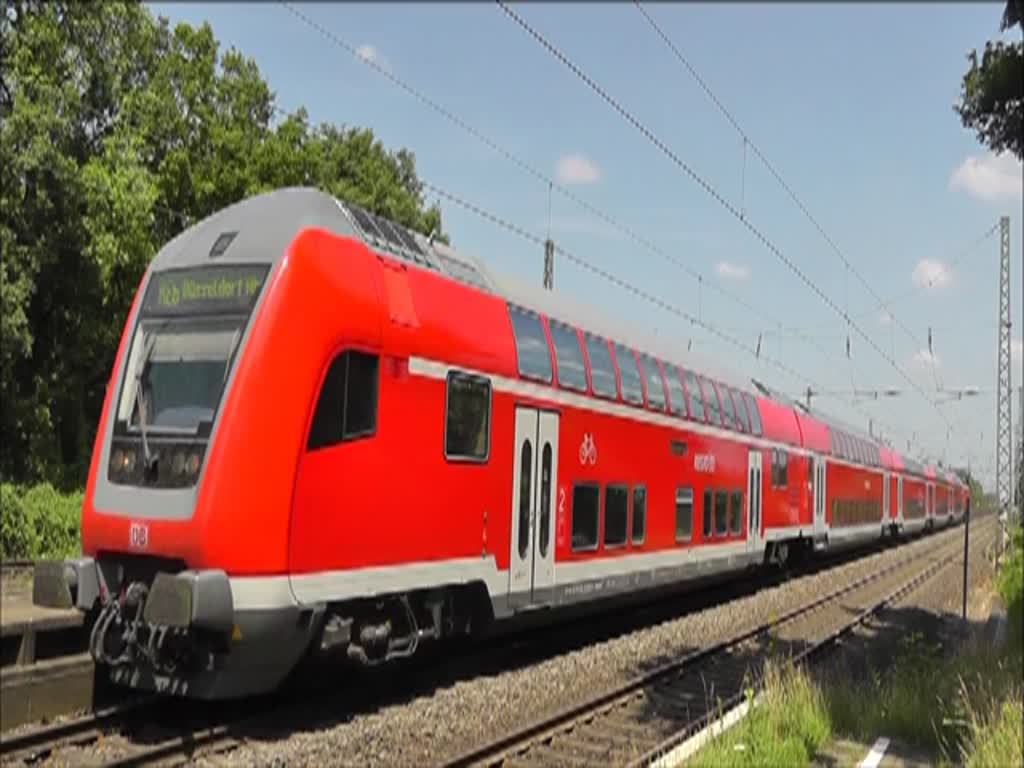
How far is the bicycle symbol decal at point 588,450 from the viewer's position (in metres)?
12.3

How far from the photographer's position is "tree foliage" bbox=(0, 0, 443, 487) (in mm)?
20344

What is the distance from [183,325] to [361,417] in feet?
5.36

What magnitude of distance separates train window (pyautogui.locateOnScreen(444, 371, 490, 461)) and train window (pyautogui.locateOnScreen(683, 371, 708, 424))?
21.1 ft

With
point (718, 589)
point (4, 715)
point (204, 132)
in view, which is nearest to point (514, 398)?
point (4, 715)

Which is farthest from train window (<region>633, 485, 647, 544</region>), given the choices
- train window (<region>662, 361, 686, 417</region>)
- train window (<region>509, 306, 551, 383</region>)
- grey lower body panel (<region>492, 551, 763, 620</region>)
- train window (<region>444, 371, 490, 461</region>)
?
train window (<region>444, 371, 490, 461</region>)

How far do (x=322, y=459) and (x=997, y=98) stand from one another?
6.48 metres

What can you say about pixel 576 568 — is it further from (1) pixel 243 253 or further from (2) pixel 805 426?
(2) pixel 805 426

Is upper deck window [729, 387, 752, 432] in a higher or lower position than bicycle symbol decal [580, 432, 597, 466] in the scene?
higher

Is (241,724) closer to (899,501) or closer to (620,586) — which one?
(620,586)

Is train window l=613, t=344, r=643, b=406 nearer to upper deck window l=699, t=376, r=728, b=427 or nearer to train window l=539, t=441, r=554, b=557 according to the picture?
train window l=539, t=441, r=554, b=557

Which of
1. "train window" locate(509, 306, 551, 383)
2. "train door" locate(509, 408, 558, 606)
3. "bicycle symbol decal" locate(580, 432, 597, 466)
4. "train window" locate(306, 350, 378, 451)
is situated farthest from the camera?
"bicycle symbol decal" locate(580, 432, 597, 466)

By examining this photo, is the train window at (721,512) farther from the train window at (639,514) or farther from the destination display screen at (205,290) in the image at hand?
the destination display screen at (205,290)

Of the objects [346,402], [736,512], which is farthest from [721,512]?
[346,402]

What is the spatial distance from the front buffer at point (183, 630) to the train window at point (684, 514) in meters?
8.20
